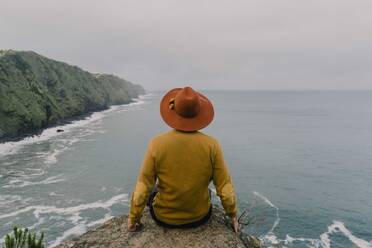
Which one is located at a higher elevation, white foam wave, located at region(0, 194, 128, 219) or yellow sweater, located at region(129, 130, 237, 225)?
yellow sweater, located at region(129, 130, 237, 225)

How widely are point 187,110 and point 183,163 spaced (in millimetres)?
821

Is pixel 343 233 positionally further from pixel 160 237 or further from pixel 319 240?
pixel 160 237

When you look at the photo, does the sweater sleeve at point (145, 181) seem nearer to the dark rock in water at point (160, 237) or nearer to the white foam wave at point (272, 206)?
the dark rock in water at point (160, 237)

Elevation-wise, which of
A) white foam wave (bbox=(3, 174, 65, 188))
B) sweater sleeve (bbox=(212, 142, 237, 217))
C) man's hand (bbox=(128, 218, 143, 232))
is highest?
sweater sleeve (bbox=(212, 142, 237, 217))

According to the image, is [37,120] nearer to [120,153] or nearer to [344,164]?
[120,153]

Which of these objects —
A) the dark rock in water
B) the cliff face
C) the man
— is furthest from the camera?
the cliff face

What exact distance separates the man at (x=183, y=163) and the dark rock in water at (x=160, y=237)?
1.49 ft

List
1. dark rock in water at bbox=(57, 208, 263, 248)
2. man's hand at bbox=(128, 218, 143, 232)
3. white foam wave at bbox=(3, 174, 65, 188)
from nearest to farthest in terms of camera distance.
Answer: dark rock in water at bbox=(57, 208, 263, 248) → man's hand at bbox=(128, 218, 143, 232) → white foam wave at bbox=(3, 174, 65, 188)

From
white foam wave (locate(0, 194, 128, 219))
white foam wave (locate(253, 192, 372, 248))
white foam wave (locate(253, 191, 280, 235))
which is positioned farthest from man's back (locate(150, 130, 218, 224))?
white foam wave (locate(0, 194, 128, 219))

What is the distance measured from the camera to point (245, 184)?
1582 inches

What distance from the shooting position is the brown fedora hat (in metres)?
4.66

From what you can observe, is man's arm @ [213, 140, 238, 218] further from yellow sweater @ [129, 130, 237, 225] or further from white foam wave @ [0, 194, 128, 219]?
white foam wave @ [0, 194, 128, 219]

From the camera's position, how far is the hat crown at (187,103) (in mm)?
4633

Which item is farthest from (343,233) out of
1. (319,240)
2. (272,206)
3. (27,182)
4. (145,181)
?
(27,182)
